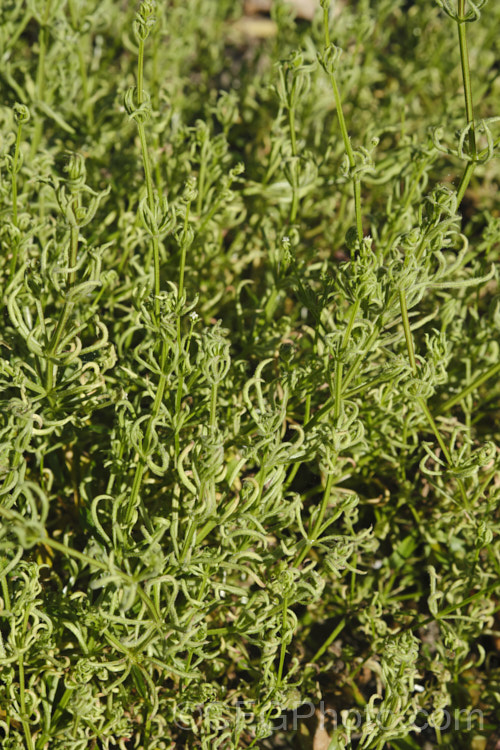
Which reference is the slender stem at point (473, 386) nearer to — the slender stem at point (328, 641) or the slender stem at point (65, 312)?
the slender stem at point (328, 641)

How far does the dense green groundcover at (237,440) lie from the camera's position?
155 centimetres

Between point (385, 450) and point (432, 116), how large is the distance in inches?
67.8

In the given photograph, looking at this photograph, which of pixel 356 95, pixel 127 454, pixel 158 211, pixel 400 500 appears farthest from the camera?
pixel 356 95

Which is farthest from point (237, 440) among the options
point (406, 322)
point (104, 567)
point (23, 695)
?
point (23, 695)

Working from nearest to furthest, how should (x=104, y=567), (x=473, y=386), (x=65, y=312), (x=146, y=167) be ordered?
(x=104, y=567) → (x=146, y=167) → (x=65, y=312) → (x=473, y=386)

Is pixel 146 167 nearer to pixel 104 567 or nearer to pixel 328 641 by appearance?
pixel 104 567

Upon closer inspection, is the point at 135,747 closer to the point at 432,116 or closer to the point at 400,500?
the point at 400,500

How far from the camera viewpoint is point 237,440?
186 cm

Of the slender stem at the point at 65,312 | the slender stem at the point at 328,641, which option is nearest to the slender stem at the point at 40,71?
the slender stem at the point at 65,312

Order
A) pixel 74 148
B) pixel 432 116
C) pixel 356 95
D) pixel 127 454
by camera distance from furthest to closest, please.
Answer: pixel 432 116
pixel 356 95
pixel 74 148
pixel 127 454

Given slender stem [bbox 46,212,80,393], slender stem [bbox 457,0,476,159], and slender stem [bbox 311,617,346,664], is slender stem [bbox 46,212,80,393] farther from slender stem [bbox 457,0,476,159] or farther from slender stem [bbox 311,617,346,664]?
slender stem [bbox 311,617,346,664]

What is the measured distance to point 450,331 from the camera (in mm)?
2225

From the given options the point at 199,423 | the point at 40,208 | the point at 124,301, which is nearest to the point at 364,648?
the point at 199,423

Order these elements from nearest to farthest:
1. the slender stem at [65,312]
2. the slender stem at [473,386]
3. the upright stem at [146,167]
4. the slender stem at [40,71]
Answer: the upright stem at [146,167] → the slender stem at [65,312] → the slender stem at [473,386] → the slender stem at [40,71]
